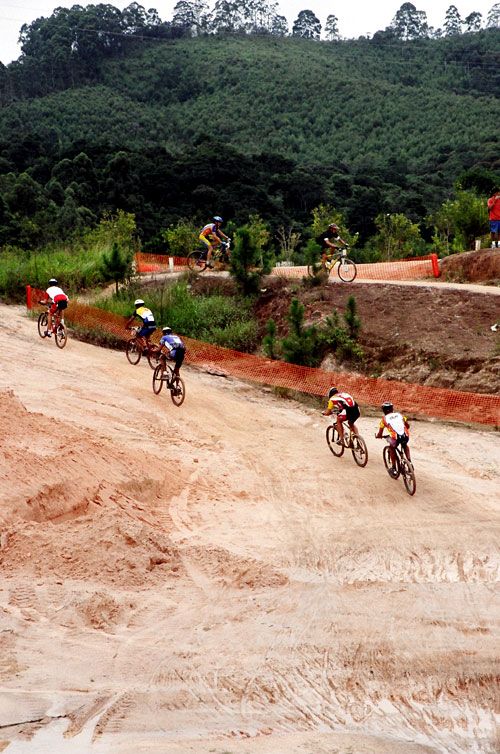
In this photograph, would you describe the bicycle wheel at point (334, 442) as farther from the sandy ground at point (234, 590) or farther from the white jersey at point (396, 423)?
the white jersey at point (396, 423)

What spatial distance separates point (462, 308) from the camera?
78.1 ft

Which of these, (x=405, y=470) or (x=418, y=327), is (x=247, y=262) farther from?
(x=405, y=470)

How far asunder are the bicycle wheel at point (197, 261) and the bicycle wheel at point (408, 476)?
1537 centimetres

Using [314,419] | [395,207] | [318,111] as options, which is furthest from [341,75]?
[314,419]

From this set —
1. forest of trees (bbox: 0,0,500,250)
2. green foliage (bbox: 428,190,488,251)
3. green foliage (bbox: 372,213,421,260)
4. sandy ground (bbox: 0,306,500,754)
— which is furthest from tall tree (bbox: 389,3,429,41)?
sandy ground (bbox: 0,306,500,754)

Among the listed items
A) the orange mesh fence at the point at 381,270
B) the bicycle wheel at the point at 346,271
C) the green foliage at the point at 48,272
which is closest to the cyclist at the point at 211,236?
the orange mesh fence at the point at 381,270

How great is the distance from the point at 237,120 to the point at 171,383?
7305 cm

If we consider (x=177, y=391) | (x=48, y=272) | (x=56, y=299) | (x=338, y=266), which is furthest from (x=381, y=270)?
(x=177, y=391)

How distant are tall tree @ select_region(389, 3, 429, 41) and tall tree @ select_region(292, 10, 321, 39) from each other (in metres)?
10.2

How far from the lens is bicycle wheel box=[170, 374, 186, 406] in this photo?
19.2 meters

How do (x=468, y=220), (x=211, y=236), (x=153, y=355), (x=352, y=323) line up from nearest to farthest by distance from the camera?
(x=153, y=355) → (x=352, y=323) → (x=211, y=236) → (x=468, y=220)

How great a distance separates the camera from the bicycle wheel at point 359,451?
16.2 m

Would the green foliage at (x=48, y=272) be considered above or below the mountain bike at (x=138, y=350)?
above

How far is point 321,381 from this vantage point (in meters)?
22.2
